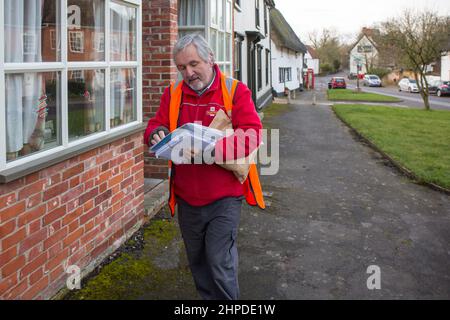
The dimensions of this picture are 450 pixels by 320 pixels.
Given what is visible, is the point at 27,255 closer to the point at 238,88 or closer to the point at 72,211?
the point at 72,211

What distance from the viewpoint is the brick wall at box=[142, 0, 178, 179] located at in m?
6.78

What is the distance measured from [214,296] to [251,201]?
0.70 meters

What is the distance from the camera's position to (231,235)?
3297 millimetres

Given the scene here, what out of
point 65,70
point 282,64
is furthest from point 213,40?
point 282,64

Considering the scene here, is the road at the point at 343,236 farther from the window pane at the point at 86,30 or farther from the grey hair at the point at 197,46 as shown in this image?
the window pane at the point at 86,30

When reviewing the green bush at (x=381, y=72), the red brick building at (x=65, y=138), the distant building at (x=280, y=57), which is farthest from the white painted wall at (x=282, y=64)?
the red brick building at (x=65, y=138)

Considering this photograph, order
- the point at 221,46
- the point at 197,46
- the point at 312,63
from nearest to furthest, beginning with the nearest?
the point at 197,46 < the point at 221,46 < the point at 312,63

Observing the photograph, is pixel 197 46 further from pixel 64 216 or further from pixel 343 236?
pixel 343 236

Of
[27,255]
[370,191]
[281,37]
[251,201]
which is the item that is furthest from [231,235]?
[281,37]

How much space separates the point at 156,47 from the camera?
274 inches

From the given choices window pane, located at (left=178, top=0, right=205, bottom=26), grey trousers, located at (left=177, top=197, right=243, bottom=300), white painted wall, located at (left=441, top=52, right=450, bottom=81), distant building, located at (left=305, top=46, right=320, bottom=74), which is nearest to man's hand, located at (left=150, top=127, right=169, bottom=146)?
grey trousers, located at (left=177, top=197, right=243, bottom=300)

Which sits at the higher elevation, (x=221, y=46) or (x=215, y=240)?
(x=221, y=46)

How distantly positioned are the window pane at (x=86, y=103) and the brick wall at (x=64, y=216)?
0.22 m

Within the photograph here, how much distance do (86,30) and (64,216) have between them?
66.2 inches
